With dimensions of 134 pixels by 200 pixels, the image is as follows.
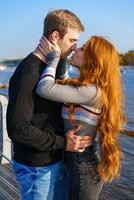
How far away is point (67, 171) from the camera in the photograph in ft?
8.20

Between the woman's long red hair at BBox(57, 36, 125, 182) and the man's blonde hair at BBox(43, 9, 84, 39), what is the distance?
5.5 inches

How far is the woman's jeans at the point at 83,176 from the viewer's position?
7.82 ft

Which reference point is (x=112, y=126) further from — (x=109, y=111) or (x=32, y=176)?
(x=32, y=176)

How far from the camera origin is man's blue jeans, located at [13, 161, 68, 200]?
2.42 meters

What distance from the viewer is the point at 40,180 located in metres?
2.42

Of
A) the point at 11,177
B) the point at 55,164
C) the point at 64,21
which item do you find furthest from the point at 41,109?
the point at 11,177

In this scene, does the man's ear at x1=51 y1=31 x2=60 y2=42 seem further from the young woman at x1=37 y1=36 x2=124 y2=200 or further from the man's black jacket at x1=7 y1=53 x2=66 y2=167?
the man's black jacket at x1=7 y1=53 x2=66 y2=167

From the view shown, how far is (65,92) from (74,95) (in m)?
0.05

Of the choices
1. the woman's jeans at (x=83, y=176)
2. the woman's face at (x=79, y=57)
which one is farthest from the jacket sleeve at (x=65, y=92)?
the woman's jeans at (x=83, y=176)

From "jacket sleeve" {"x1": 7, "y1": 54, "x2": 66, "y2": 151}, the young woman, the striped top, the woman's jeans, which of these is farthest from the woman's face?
the woman's jeans

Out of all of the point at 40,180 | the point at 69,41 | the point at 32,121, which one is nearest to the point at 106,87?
the point at 69,41

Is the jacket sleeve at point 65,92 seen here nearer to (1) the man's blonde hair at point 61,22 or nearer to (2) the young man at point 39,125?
(2) the young man at point 39,125

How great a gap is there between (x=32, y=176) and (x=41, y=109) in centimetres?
40

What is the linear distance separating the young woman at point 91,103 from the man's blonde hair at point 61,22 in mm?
88
